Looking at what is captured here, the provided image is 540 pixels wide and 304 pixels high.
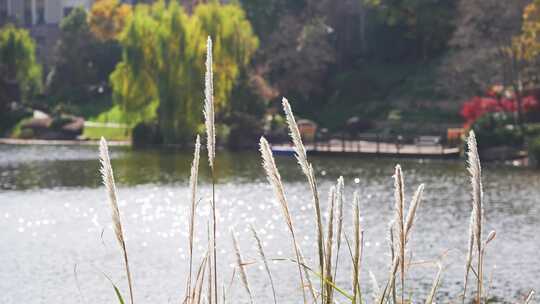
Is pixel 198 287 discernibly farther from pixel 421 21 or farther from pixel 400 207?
pixel 421 21

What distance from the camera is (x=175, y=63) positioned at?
62.5 m

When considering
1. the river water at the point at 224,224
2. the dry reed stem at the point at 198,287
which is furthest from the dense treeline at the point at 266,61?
the dry reed stem at the point at 198,287

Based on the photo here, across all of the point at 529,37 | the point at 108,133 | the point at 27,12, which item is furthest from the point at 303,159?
the point at 27,12

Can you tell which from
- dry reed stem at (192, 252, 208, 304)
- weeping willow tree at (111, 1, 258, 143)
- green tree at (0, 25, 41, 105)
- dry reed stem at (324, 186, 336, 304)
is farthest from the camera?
green tree at (0, 25, 41, 105)

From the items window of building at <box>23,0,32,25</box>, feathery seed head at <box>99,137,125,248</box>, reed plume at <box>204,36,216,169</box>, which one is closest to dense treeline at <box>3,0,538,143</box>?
window of building at <box>23,0,32,25</box>

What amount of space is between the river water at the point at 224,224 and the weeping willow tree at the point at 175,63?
5107mm

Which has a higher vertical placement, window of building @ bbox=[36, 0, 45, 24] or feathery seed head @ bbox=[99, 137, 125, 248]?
window of building @ bbox=[36, 0, 45, 24]

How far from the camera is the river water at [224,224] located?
75.5 feet

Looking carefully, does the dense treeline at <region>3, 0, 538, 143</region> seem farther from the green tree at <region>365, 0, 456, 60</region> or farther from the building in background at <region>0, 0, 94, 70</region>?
the building in background at <region>0, 0, 94, 70</region>

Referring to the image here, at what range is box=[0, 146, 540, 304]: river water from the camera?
23016 millimetres

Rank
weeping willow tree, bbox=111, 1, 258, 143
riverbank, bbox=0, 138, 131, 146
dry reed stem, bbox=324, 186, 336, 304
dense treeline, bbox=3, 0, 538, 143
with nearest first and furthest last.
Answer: dry reed stem, bbox=324, 186, 336, 304 → weeping willow tree, bbox=111, 1, 258, 143 → dense treeline, bbox=3, 0, 538, 143 → riverbank, bbox=0, 138, 131, 146

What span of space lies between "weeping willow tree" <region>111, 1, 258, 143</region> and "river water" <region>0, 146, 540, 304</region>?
16.8 ft

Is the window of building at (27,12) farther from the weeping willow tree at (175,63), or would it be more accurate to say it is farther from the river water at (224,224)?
the river water at (224,224)

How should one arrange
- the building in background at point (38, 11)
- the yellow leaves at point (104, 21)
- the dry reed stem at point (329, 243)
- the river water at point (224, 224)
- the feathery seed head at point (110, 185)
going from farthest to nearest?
1. the building in background at point (38, 11)
2. the yellow leaves at point (104, 21)
3. the river water at point (224, 224)
4. the dry reed stem at point (329, 243)
5. the feathery seed head at point (110, 185)
